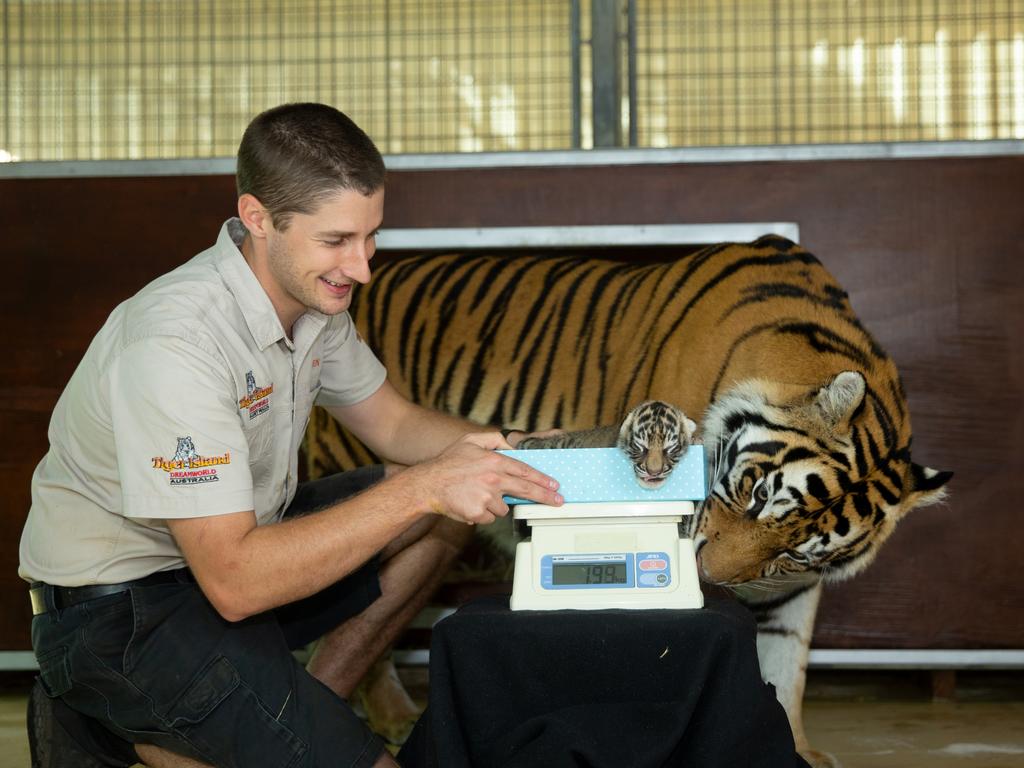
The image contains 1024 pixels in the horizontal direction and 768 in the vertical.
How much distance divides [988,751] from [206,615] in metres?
2.01

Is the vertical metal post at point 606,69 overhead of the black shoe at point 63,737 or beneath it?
overhead

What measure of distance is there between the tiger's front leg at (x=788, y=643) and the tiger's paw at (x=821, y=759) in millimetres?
65

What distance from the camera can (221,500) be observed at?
6.08 feet

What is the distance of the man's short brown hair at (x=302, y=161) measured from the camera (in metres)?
1.98

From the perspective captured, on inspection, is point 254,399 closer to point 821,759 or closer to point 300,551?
point 300,551

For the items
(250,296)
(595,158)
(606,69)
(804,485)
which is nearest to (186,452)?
(250,296)

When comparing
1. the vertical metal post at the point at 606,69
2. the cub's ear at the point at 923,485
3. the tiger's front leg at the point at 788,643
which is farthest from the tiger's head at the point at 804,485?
the vertical metal post at the point at 606,69

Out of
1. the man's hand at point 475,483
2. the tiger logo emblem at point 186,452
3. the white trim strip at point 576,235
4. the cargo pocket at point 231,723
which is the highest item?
the white trim strip at point 576,235

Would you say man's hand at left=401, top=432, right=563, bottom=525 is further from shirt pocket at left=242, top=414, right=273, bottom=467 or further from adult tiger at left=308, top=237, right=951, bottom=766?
adult tiger at left=308, top=237, right=951, bottom=766

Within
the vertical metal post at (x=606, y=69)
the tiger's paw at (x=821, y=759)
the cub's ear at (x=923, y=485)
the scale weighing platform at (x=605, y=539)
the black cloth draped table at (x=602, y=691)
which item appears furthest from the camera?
the vertical metal post at (x=606, y=69)

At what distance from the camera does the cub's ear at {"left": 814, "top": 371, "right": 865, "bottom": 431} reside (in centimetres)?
225

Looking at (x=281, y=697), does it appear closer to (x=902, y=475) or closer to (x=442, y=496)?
(x=442, y=496)

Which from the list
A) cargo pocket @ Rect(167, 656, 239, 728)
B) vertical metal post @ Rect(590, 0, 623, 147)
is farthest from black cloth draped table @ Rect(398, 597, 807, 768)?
vertical metal post @ Rect(590, 0, 623, 147)

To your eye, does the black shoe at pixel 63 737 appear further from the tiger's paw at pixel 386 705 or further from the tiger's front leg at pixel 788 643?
the tiger's front leg at pixel 788 643
